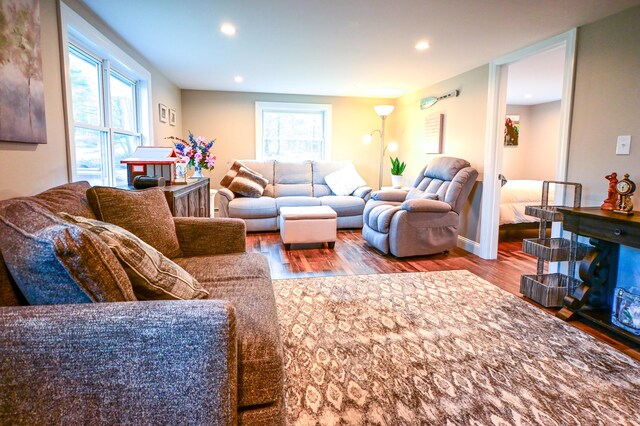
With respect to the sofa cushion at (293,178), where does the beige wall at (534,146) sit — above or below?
above

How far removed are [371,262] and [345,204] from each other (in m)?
1.68

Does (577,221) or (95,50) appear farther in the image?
(95,50)

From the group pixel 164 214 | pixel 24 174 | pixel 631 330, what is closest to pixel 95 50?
pixel 24 174

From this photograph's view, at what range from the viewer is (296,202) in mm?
5234

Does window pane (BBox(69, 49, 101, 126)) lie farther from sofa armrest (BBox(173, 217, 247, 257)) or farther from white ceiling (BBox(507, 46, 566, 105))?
white ceiling (BBox(507, 46, 566, 105))

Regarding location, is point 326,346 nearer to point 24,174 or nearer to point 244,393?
point 244,393

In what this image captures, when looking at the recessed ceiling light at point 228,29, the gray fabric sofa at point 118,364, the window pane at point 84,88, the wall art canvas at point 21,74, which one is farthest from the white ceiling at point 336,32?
the gray fabric sofa at point 118,364

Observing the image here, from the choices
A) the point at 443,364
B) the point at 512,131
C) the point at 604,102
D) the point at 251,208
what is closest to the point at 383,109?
the point at 251,208

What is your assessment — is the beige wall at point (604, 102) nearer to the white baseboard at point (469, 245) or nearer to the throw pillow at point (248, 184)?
the white baseboard at point (469, 245)

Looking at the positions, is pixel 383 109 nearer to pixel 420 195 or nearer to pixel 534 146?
pixel 420 195

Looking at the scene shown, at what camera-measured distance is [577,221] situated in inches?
98.1

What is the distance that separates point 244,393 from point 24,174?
70.7 inches

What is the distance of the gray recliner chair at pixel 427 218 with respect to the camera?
152 inches

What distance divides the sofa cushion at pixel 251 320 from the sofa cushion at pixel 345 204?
3.42 m
